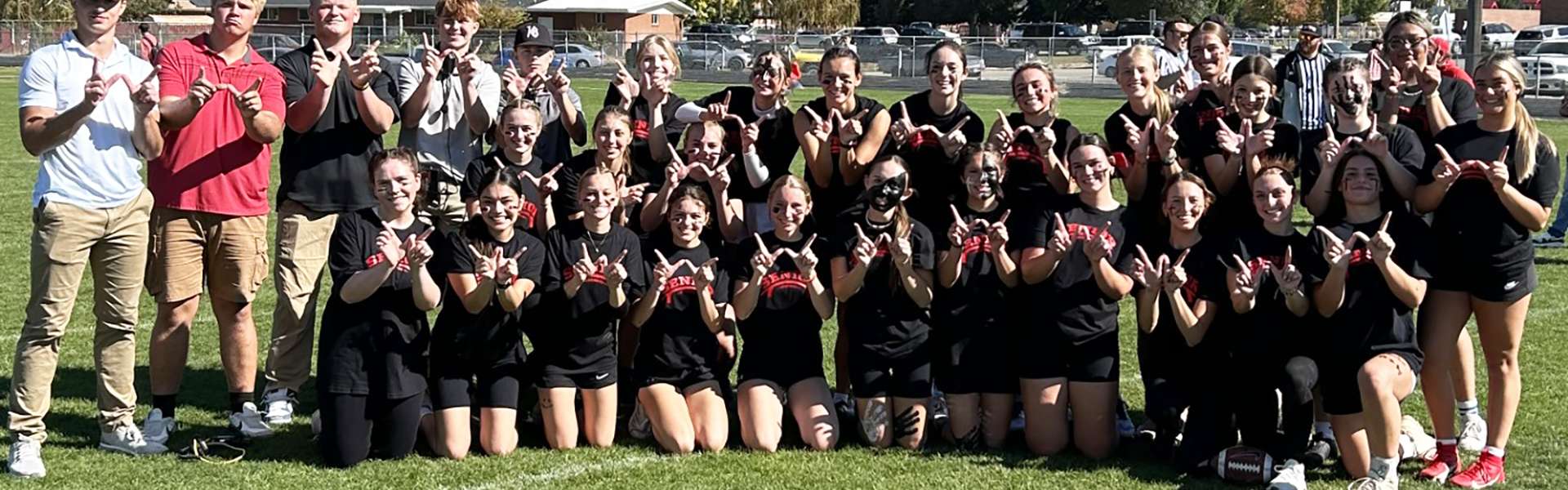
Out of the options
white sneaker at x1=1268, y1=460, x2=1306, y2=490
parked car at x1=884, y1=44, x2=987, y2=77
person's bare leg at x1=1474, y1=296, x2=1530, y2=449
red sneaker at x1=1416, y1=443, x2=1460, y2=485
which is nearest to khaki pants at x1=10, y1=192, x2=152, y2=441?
white sneaker at x1=1268, y1=460, x2=1306, y2=490

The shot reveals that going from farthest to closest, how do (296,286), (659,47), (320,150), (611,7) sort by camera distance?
(611,7) → (659,47) → (296,286) → (320,150)

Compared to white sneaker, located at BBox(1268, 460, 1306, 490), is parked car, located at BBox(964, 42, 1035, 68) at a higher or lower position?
higher

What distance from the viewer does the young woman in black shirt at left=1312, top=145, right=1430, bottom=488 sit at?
509 centimetres

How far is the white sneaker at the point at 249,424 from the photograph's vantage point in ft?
19.5

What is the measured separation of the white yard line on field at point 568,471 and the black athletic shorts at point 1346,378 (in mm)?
2385

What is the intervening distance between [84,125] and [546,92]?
7.06 feet

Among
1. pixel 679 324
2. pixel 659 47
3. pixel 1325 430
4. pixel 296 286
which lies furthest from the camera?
pixel 659 47

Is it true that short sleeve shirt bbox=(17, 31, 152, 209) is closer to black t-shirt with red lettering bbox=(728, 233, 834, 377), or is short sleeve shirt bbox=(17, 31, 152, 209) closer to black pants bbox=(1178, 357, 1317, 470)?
black t-shirt with red lettering bbox=(728, 233, 834, 377)

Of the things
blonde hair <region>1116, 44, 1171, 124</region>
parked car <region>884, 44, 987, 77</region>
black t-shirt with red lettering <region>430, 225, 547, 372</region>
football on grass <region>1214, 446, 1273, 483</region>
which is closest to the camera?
football on grass <region>1214, 446, 1273, 483</region>

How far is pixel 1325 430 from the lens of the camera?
5.72 meters

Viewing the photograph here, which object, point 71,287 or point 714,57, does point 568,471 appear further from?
point 714,57

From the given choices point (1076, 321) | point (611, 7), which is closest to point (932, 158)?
point (1076, 321)

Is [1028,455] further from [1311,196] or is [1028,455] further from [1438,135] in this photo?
[1438,135]

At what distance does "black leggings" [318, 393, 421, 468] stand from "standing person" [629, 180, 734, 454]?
2.88 feet
